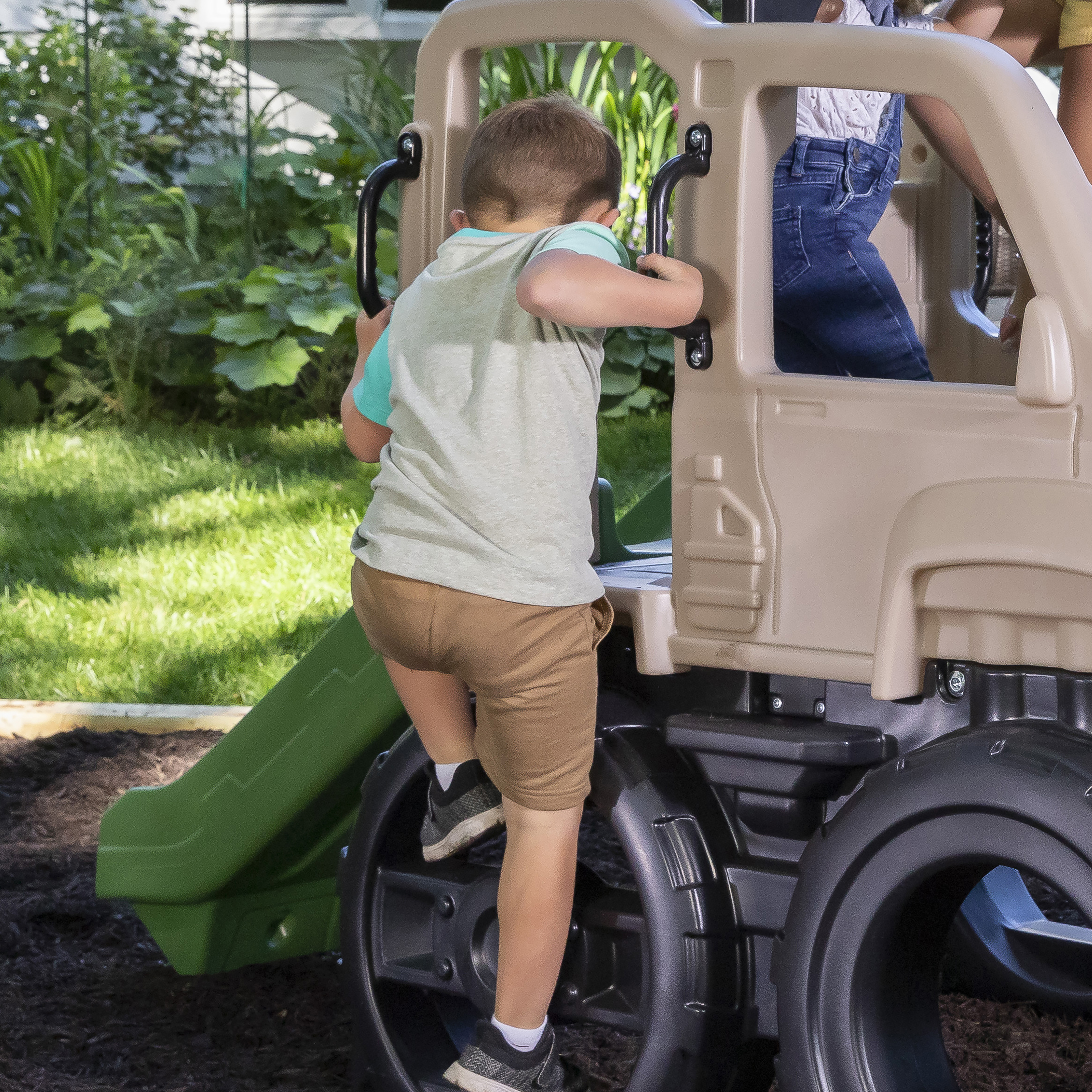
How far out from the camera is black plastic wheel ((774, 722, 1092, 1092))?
171cm

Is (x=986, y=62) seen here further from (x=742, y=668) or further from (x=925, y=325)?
(x=925, y=325)

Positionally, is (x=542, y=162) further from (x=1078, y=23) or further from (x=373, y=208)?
(x=1078, y=23)

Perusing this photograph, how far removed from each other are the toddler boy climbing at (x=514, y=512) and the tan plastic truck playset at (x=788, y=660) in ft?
0.37

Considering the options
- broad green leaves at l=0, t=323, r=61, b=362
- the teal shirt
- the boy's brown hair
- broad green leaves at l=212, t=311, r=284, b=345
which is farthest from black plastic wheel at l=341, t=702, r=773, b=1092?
broad green leaves at l=0, t=323, r=61, b=362

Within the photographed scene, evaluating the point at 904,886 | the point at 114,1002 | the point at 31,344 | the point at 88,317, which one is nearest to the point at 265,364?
the point at 88,317

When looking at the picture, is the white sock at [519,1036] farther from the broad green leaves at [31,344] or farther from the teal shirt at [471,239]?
the broad green leaves at [31,344]

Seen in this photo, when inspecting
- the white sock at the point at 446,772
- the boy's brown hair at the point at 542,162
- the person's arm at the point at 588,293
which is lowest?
the white sock at the point at 446,772

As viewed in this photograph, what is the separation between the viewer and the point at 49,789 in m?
3.86

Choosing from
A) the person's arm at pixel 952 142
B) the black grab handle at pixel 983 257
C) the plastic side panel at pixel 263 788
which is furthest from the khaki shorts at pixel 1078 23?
the plastic side panel at pixel 263 788

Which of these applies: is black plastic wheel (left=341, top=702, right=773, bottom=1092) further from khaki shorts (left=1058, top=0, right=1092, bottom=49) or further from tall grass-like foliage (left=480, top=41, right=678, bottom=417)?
tall grass-like foliage (left=480, top=41, right=678, bottom=417)

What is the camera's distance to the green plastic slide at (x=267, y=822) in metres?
2.56

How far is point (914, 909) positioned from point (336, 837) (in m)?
1.32

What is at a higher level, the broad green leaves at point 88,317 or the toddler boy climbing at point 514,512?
Result: the toddler boy climbing at point 514,512

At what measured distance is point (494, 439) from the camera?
191 cm
